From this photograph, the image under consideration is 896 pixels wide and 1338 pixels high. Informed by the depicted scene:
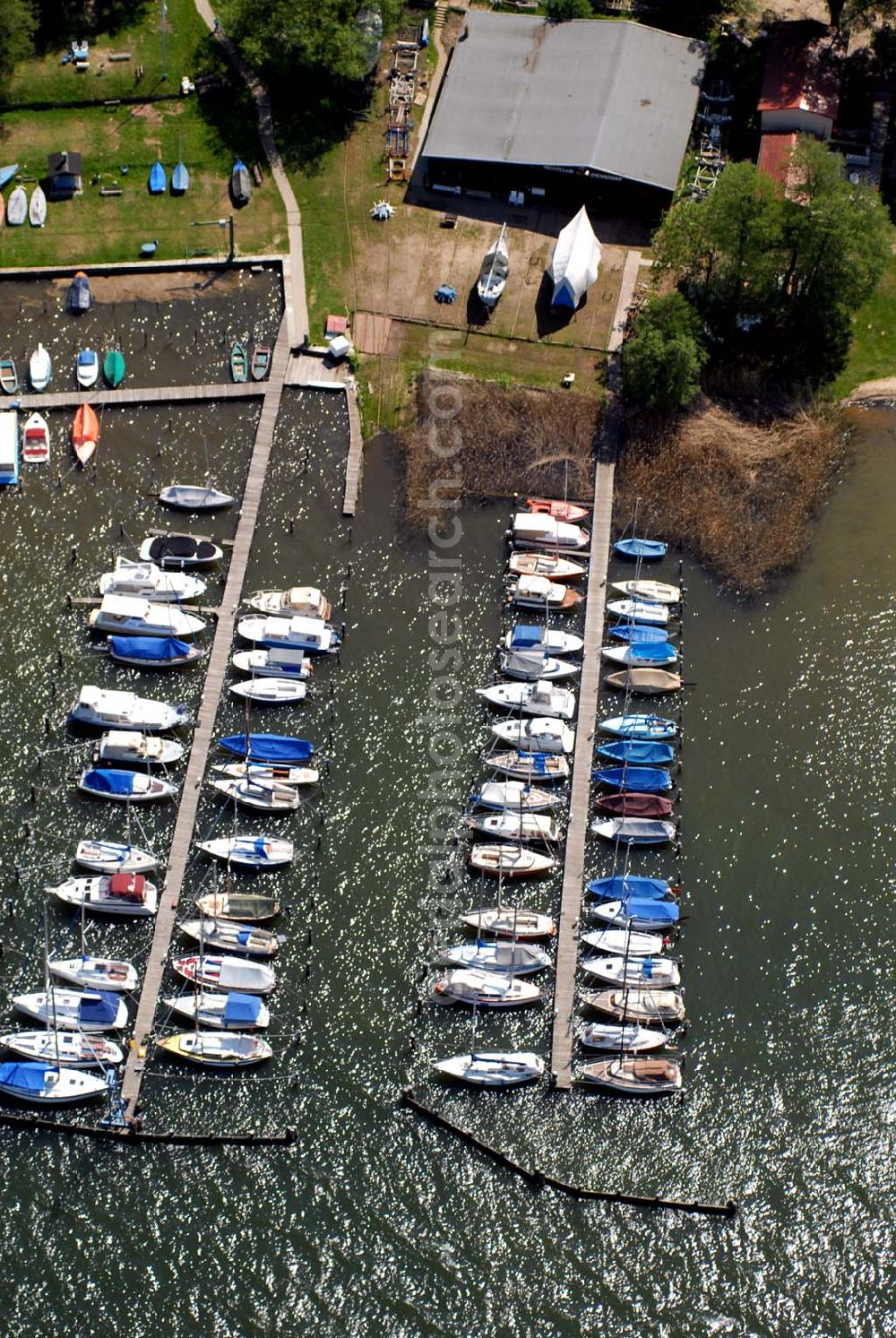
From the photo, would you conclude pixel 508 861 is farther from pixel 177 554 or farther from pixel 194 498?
pixel 194 498

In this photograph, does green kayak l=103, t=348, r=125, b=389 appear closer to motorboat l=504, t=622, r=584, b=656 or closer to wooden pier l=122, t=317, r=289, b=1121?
wooden pier l=122, t=317, r=289, b=1121

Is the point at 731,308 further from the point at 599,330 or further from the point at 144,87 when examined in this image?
the point at 144,87

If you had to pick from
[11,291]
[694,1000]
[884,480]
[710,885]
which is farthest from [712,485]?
[11,291]

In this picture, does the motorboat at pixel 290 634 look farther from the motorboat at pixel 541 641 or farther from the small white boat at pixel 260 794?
the motorboat at pixel 541 641

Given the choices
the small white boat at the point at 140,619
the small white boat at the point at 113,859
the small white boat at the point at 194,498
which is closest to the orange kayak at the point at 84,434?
the small white boat at the point at 194,498

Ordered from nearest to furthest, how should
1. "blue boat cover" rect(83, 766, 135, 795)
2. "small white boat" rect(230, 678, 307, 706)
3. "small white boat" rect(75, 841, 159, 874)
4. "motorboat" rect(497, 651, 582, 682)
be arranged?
"small white boat" rect(75, 841, 159, 874) < "blue boat cover" rect(83, 766, 135, 795) < "small white boat" rect(230, 678, 307, 706) < "motorboat" rect(497, 651, 582, 682)

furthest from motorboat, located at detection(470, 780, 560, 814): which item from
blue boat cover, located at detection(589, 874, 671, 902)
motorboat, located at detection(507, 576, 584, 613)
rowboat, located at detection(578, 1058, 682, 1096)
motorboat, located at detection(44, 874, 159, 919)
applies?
motorboat, located at detection(44, 874, 159, 919)

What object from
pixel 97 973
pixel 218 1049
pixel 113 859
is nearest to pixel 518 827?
pixel 218 1049
